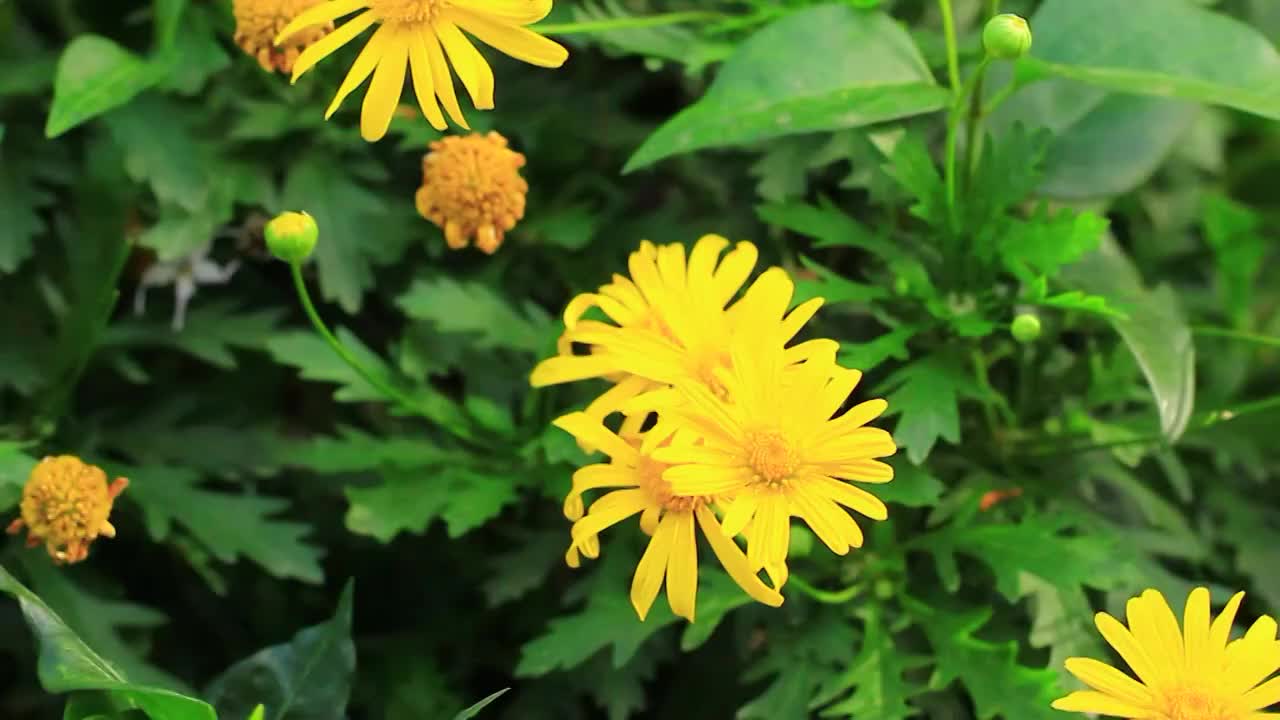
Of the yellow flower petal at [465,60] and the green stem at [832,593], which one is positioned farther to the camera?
the green stem at [832,593]

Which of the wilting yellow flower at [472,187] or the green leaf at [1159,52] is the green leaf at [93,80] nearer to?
the wilting yellow flower at [472,187]

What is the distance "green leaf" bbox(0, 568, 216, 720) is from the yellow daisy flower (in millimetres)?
272

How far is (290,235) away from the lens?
69 cm

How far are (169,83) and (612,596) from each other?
1.51ft

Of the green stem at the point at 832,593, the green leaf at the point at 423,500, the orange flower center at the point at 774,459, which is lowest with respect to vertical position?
the green stem at the point at 832,593

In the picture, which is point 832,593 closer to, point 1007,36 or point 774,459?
point 774,459

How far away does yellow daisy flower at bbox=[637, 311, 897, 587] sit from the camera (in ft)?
1.96

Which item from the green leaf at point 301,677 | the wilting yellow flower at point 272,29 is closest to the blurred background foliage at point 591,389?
the green leaf at point 301,677

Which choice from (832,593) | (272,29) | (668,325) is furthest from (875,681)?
(272,29)

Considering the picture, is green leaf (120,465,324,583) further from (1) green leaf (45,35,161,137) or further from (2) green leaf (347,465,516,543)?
(1) green leaf (45,35,161,137)

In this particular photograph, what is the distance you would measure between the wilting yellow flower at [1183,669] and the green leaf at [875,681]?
184 millimetres

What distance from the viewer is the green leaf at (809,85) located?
2.48ft

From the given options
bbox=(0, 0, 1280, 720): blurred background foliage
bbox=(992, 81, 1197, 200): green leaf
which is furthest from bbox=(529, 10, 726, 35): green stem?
bbox=(992, 81, 1197, 200): green leaf

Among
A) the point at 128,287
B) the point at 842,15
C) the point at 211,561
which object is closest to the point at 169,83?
the point at 128,287
